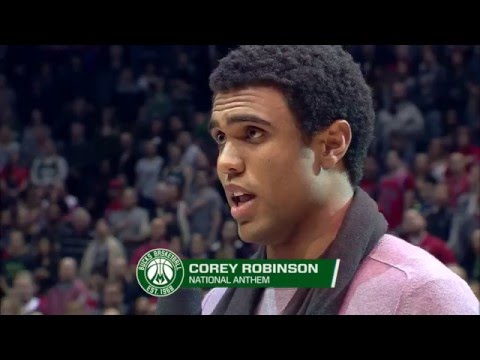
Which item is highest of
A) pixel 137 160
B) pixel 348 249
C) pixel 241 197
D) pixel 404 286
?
pixel 137 160

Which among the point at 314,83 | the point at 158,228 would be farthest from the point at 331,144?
the point at 158,228

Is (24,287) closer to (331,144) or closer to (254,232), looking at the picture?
(254,232)

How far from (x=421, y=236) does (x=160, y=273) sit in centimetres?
110

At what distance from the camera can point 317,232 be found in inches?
105

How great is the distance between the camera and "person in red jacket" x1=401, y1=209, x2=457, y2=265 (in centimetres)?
363

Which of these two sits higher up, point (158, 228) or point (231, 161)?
point (158, 228)

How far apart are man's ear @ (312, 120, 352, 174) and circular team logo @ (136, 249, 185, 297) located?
2.05 feet

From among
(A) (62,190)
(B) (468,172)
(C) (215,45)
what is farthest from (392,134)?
(A) (62,190)

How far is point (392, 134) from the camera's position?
4098mm

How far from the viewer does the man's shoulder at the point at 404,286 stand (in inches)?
94.4

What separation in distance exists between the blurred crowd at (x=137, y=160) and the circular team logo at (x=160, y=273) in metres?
0.60

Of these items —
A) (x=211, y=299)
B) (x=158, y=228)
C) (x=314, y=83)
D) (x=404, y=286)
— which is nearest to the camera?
(x=404, y=286)

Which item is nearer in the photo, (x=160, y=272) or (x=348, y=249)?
(x=348, y=249)
